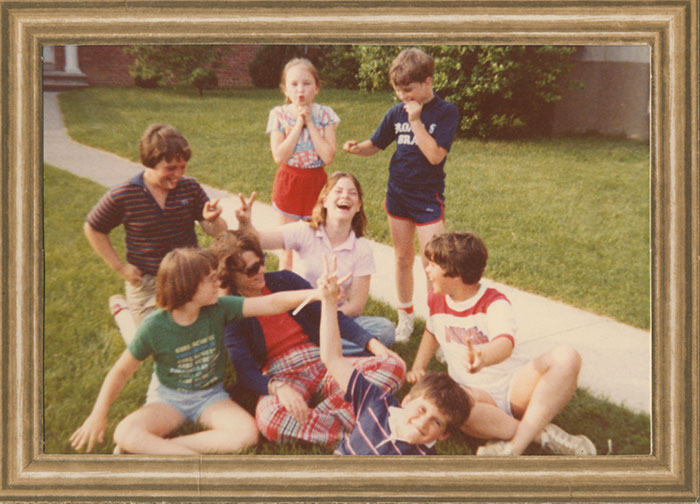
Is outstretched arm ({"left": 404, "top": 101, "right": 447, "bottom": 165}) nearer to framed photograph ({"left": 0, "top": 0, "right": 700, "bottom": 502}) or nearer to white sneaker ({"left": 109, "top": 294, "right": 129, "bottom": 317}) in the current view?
framed photograph ({"left": 0, "top": 0, "right": 700, "bottom": 502})

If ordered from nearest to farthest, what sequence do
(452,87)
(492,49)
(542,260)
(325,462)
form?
(325,462) → (492,49) → (452,87) → (542,260)

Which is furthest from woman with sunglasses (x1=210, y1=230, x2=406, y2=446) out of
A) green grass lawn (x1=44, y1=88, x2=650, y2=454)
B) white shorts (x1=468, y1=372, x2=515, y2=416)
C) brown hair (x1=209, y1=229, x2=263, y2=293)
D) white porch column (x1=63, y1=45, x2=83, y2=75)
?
white porch column (x1=63, y1=45, x2=83, y2=75)

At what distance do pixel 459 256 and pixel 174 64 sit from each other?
1.25m

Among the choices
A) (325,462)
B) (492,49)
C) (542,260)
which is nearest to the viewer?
(325,462)

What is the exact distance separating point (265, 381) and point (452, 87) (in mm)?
1419

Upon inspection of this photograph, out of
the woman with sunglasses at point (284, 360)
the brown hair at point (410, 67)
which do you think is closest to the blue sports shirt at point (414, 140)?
the brown hair at point (410, 67)

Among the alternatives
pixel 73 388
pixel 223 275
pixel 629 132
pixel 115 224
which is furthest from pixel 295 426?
pixel 629 132

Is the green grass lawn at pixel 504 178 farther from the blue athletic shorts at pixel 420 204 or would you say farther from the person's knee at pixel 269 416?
the person's knee at pixel 269 416

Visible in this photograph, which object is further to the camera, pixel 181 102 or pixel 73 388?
pixel 181 102

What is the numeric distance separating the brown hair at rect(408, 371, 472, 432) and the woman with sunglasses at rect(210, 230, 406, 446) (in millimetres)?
363

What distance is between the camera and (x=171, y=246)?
249 cm

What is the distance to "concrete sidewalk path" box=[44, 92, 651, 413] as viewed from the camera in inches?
92.0

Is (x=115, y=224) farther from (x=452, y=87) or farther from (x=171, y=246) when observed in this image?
(x=452, y=87)

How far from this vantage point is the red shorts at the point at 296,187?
294 cm
